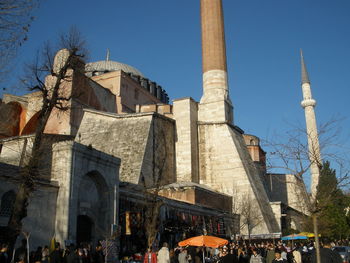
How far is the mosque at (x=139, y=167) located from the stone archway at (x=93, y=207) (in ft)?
0.12

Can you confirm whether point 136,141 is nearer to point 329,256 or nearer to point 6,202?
point 6,202

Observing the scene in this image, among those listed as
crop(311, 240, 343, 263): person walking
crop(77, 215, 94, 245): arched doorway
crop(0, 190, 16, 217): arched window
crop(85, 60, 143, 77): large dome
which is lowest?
crop(311, 240, 343, 263): person walking

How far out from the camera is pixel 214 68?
30.3m

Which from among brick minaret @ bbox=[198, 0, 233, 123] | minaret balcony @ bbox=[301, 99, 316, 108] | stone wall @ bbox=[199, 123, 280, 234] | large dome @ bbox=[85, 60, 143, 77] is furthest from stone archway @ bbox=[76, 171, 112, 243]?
large dome @ bbox=[85, 60, 143, 77]

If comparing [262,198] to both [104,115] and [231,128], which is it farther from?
[104,115]

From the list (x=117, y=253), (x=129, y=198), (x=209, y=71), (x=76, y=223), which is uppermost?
(x=209, y=71)

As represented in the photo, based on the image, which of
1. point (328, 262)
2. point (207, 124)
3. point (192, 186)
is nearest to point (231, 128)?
point (207, 124)

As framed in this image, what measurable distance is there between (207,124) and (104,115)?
7.72 meters

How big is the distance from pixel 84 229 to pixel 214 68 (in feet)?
65.1

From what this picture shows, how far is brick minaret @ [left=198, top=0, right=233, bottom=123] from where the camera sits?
2920 centimetres

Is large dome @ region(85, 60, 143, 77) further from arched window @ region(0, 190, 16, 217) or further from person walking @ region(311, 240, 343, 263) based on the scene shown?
person walking @ region(311, 240, 343, 263)

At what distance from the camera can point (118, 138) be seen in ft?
81.4

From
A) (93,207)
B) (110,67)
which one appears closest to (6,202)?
(93,207)

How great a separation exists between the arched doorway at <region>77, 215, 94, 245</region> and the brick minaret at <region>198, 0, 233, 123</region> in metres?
16.7
